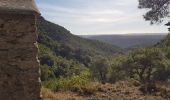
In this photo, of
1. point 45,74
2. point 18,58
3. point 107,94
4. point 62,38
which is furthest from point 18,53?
point 62,38

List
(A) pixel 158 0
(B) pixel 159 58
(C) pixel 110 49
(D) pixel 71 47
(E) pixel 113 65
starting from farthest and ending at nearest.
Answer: (C) pixel 110 49, (D) pixel 71 47, (E) pixel 113 65, (B) pixel 159 58, (A) pixel 158 0

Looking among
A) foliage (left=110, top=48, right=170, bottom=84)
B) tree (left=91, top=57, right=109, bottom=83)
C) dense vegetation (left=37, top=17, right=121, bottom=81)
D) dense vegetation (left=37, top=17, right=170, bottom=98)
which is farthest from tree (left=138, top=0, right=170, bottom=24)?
dense vegetation (left=37, top=17, right=121, bottom=81)

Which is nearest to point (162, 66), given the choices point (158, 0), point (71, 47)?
point (158, 0)

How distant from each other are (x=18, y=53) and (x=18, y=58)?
11 cm

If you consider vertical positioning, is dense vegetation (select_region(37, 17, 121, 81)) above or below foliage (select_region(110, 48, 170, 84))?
below

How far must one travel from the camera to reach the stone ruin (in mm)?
A: 8133

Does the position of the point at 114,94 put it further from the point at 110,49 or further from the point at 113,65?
the point at 110,49

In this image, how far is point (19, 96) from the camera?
327 inches

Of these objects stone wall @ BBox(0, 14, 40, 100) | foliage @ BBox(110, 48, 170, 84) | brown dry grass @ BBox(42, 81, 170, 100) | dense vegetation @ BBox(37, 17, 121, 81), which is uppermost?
stone wall @ BBox(0, 14, 40, 100)

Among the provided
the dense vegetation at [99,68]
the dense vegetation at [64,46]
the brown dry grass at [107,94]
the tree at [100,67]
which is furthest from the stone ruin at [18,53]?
the dense vegetation at [64,46]

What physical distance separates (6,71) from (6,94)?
1.60 feet

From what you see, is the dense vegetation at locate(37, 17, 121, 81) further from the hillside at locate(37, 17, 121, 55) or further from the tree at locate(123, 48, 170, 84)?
the tree at locate(123, 48, 170, 84)

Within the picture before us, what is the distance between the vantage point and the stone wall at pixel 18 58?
8.14m

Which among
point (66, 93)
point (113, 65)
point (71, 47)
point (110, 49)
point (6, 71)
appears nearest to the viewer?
point (6, 71)
